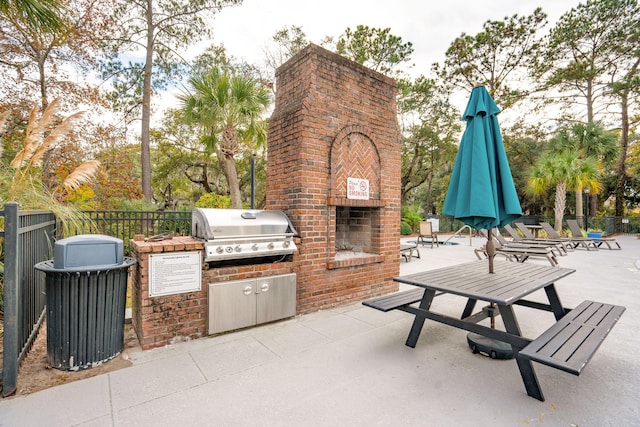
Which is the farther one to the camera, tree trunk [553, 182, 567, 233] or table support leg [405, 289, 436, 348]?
tree trunk [553, 182, 567, 233]

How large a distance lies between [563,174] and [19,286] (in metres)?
16.8

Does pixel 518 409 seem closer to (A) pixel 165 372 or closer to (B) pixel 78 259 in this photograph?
(A) pixel 165 372

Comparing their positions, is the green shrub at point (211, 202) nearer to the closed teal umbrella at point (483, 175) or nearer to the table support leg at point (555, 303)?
the closed teal umbrella at point (483, 175)

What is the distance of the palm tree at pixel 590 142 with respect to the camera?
14211 mm

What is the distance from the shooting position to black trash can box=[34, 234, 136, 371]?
233 cm

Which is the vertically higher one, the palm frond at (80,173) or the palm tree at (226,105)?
the palm tree at (226,105)

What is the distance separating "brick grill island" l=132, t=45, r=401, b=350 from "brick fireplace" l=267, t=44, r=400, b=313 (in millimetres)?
13

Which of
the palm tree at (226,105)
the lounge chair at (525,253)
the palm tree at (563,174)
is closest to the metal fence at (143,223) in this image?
the palm tree at (226,105)

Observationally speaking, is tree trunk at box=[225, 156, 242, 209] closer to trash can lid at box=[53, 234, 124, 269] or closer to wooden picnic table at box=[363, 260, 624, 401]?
trash can lid at box=[53, 234, 124, 269]

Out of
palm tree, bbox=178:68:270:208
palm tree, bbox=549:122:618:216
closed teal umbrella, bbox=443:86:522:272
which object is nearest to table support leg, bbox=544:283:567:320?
closed teal umbrella, bbox=443:86:522:272

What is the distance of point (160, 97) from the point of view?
41.3 ft

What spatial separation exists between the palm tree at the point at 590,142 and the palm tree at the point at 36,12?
59.7 ft

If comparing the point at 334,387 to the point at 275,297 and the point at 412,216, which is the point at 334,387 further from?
the point at 412,216

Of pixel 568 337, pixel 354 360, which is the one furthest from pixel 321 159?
pixel 568 337
